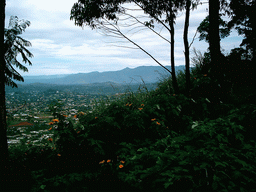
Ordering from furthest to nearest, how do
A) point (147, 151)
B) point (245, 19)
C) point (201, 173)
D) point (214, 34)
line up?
point (245, 19) < point (214, 34) < point (147, 151) < point (201, 173)

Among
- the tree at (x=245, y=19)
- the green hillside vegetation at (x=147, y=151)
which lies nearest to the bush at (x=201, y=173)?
the green hillside vegetation at (x=147, y=151)

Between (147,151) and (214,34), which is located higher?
(214,34)

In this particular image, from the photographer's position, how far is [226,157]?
7.01 ft

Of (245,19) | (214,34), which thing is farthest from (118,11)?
(245,19)

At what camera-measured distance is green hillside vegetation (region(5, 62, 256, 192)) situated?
1.91 m

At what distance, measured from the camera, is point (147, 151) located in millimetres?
2562

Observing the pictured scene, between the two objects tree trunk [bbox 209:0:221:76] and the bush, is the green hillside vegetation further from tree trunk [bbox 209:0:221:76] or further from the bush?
tree trunk [bbox 209:0:221:76]

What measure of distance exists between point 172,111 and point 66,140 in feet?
7.99

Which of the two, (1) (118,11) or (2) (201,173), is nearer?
(2) (201,173)

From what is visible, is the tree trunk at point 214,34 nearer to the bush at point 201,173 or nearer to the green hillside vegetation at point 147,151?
the green hillside vegetation at point 147,151

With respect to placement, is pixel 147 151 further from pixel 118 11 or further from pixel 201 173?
pixel 118 11

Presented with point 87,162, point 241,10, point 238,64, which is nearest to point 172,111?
point 87,162

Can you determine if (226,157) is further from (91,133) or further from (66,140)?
(66,140)

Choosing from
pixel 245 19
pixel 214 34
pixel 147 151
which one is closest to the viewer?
pixel 147 151
